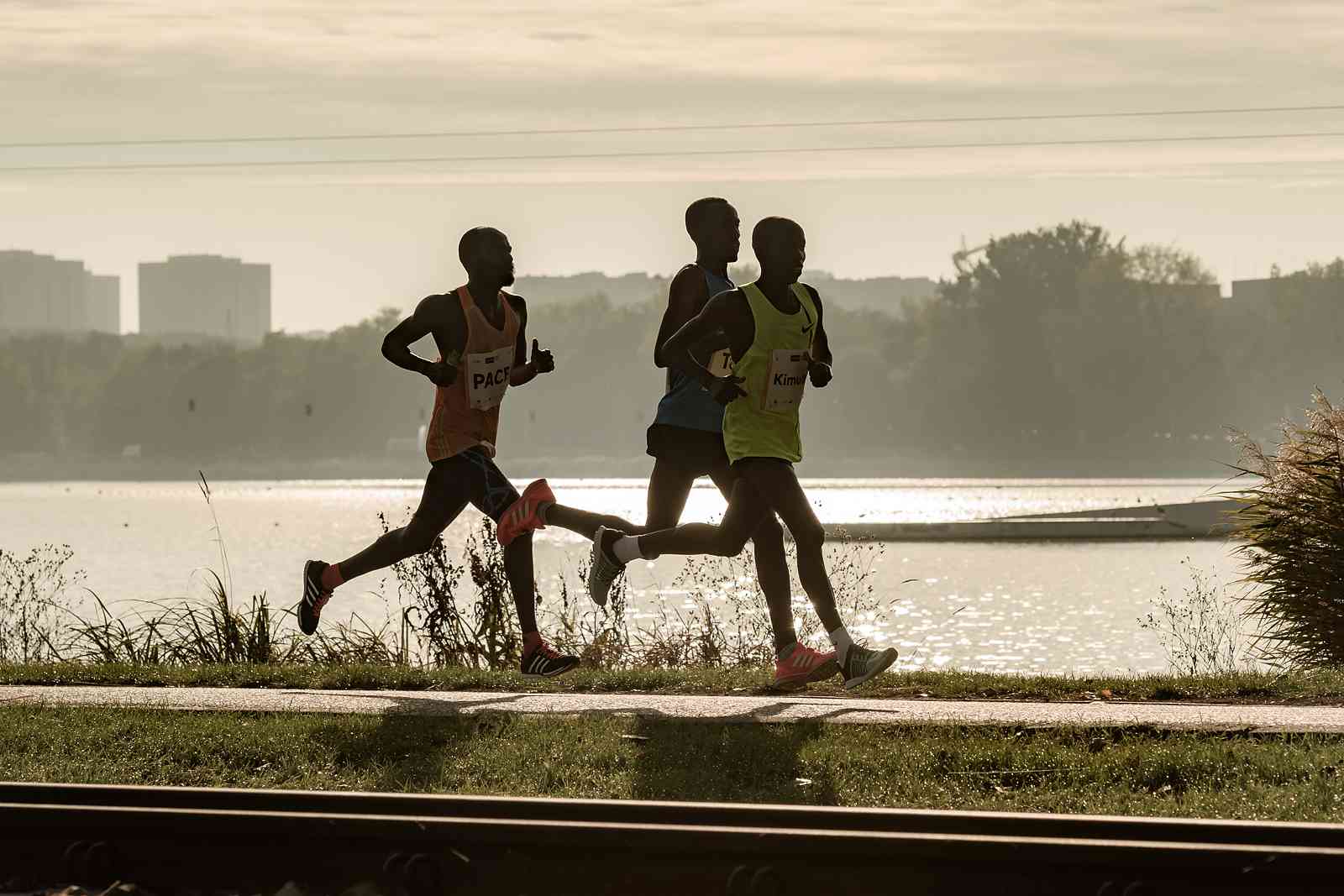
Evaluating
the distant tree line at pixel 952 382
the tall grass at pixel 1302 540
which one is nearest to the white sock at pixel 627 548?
the tall grass at pixel 1302 540

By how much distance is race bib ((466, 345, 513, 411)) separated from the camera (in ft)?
30.7

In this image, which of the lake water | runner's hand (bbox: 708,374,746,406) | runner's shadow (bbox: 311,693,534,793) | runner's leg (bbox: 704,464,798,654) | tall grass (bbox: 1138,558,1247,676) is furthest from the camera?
the lake water

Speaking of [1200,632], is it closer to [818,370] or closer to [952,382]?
[818,370]

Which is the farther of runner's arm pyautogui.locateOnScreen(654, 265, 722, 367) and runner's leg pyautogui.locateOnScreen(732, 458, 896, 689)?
runner's arm pyautogui.locateOnScreen(654, 265, 722, 367)

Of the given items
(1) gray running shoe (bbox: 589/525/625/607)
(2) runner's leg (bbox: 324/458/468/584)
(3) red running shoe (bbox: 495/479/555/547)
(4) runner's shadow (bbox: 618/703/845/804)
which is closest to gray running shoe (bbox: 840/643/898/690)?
(4) runner's shadow (bbox: 618/703/845/804)

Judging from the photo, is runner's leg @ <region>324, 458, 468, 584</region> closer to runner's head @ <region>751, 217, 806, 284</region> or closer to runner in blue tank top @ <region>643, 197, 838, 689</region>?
runner in blue tank top @ <region>643, 197, 838, 689</region>

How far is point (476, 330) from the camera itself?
9.33 metres

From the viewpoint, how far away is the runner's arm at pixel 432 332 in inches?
361

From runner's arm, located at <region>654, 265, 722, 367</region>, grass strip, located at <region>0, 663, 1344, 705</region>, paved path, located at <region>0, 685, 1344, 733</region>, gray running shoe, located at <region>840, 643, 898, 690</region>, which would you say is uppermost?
runner's arm, located at <region>654, 265, 722, 367</region>

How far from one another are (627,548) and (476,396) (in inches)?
40.5

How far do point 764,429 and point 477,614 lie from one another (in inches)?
168

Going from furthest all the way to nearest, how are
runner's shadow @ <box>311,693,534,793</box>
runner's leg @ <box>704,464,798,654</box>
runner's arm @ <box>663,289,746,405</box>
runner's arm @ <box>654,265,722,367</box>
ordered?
runner's arm @ <box>654,265,722,367</box> < runner's leg @ <box>704,464,798,654</box> < runner's arm @ <box>663,289,746,405</box> < runner's shadow @ <box>311,693,534,793</box>

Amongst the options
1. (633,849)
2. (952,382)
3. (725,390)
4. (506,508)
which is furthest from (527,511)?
(952,382)

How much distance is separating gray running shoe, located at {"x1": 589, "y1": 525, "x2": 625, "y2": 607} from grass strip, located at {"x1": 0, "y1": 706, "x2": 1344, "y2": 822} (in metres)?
1.18
